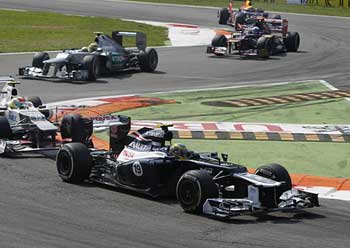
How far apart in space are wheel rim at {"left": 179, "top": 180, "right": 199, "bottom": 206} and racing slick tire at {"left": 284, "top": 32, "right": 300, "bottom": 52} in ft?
91.7

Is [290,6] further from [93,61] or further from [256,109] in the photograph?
[256,109]

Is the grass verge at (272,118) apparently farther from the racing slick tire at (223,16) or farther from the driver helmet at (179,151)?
the racing slick tire at (223,16)

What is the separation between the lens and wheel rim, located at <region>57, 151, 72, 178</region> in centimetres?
1536

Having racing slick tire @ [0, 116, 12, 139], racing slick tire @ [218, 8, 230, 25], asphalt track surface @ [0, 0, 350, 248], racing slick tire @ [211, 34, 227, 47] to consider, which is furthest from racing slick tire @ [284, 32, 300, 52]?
asphalt track surface @ [0, 0, 350, 248]

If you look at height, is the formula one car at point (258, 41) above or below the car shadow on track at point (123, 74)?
above

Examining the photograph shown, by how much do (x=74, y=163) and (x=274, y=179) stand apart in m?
3.36

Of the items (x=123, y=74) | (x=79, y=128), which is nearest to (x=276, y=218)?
(x=79, y=128)

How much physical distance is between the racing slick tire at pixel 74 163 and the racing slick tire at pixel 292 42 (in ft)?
86.8

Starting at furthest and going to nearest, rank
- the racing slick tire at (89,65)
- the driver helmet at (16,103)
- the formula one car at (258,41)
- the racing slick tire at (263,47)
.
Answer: the formula one car at (258,41) → the racing slick tire at (263,47) → the racing slick tire at (89,65) → the driver helmet at (16,103)

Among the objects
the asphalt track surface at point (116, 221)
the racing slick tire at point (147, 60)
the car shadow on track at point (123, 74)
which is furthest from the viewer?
the racing slick tire at point (147, 60)

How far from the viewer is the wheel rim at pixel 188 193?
13.3m

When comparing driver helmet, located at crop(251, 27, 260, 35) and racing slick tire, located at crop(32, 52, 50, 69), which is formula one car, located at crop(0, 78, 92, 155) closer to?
racing slick tire, located at crop(32, 52, 50, 69)

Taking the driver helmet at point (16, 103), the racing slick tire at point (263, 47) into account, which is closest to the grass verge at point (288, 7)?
the racing slick tire at point (263, 47)

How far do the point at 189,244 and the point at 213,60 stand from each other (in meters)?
26.0
